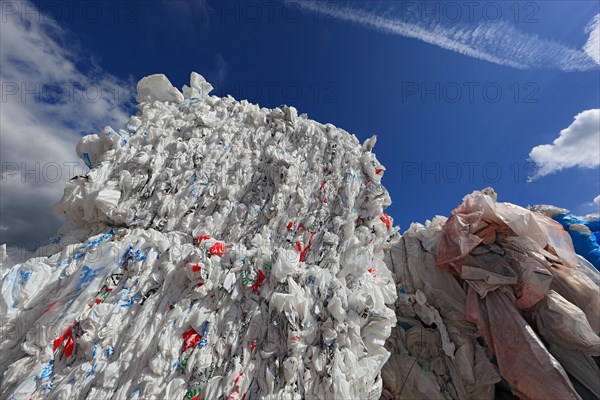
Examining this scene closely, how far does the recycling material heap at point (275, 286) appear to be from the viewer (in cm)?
184

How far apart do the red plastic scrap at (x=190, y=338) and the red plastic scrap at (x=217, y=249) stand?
55 cm

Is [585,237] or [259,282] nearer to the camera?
[259,282]

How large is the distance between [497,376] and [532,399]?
24 centimetres

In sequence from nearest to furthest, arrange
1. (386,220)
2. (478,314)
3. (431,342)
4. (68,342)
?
(68,342) < (478,314) < (431,342) < (386,220)

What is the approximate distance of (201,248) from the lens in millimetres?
2252

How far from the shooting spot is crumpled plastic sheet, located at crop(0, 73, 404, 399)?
5.94ft

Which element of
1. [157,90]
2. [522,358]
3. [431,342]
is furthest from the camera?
[157,90]

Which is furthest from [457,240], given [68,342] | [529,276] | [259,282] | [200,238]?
[68,342]

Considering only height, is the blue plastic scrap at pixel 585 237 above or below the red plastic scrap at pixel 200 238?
above

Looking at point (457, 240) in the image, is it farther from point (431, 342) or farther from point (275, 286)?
point (275, 286)

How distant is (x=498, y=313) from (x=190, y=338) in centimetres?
236

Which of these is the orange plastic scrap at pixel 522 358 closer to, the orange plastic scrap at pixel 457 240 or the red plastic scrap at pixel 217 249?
the orange plastic scrap at pixel 457 240

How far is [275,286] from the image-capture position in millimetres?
2137

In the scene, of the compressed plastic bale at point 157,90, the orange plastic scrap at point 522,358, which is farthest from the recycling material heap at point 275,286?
the compressed plastic bale at point 157,90
